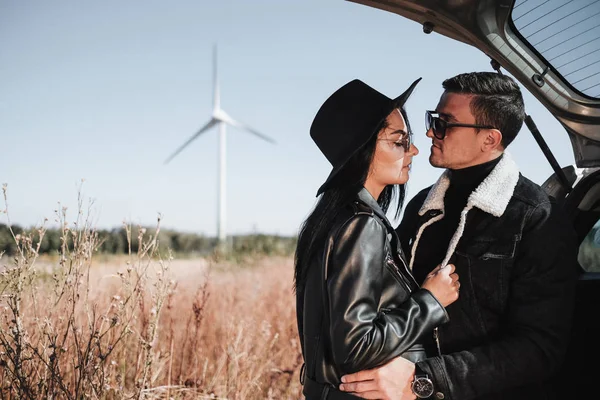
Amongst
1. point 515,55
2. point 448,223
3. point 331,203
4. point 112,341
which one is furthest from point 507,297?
point 112,341

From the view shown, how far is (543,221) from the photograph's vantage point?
207 centimetres

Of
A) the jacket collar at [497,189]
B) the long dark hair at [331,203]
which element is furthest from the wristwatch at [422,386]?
the jacket collar at [497,189]

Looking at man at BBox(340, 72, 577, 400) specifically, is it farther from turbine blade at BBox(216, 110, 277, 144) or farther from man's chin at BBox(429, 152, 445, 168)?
turbine blade at BBox(216, 110, 277, 144)

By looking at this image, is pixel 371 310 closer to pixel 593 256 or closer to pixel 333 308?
pixel 333 308

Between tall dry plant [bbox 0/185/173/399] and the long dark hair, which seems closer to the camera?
the long dark hair

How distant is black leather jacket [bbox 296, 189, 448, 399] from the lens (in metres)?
1.72

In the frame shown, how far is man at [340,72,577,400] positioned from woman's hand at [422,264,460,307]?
0.10 m

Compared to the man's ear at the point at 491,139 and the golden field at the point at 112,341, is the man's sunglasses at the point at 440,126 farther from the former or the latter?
the golden field at the point at 112,341

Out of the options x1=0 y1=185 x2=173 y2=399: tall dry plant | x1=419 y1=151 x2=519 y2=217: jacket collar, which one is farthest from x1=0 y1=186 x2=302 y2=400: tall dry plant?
x1=419 y1=151 x2=519 y2=217: jacket collar

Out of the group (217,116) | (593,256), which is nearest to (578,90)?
(593,256)

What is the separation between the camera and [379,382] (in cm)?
180

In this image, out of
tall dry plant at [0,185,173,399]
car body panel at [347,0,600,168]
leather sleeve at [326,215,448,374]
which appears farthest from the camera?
tall dry plant at [0,185,173,399]

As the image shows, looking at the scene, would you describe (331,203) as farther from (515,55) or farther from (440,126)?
(515,55)

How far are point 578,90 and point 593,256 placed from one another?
2.21 ft
